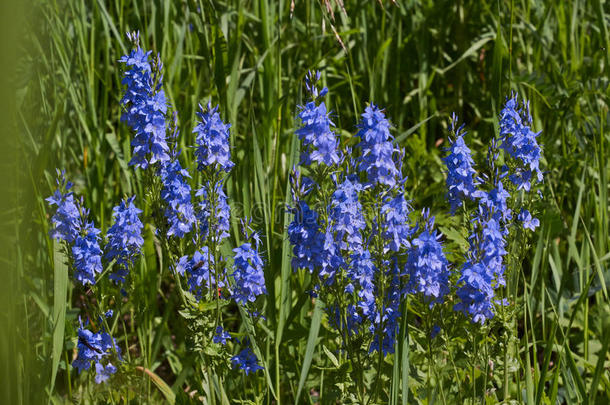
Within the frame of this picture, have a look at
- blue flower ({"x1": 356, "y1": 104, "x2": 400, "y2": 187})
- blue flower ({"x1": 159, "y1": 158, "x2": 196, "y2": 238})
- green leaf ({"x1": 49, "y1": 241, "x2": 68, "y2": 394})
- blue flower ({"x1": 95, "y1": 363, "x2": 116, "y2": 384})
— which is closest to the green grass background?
green leaf ({"x1": 49, "y1": 241, "x2": 68, "y2": 394})

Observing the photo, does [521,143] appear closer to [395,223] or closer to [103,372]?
[395,223]

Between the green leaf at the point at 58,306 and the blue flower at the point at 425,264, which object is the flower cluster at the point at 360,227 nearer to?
the blue flower at the point at 425,264

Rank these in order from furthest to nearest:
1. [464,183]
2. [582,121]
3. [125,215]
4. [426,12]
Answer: [426,12]
[582,121]
[125,215]
[464,183]

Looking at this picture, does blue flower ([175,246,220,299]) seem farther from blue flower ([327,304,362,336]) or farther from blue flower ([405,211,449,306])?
blue flower ([405,211,449,306])

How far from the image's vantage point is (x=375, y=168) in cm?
165

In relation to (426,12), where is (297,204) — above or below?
below

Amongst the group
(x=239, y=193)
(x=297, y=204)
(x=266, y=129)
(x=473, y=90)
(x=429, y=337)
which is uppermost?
(x=473, y=90)

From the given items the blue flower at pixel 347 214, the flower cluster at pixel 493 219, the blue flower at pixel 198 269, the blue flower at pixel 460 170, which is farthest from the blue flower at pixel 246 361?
the blue flower at pixel 460 170

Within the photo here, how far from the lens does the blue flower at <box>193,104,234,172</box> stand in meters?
1.80

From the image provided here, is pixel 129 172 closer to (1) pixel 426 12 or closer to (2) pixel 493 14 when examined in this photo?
(1) pixel 426 12

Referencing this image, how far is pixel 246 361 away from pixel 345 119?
1.73 metres

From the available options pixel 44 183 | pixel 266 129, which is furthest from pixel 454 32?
pixel 44 183

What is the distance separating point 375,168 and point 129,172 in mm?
1315

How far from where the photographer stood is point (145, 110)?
1838 millimetres
